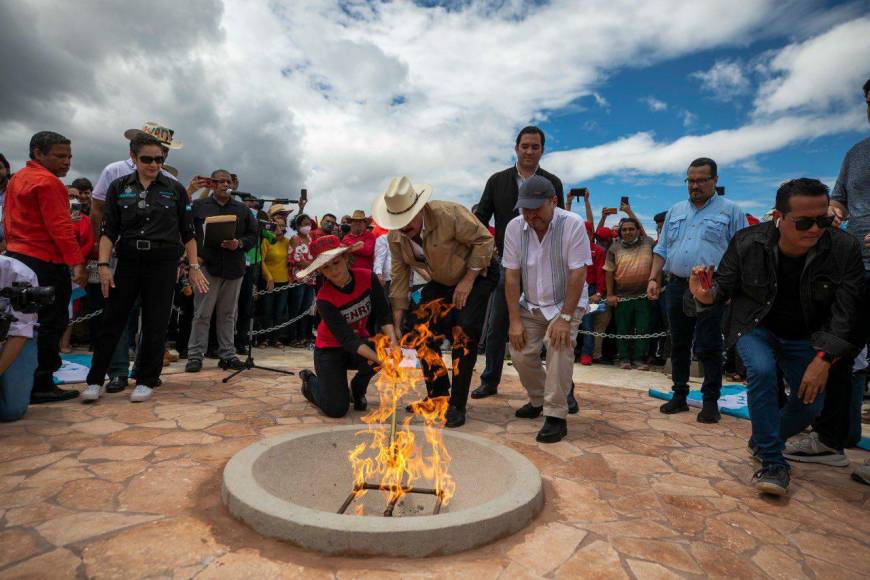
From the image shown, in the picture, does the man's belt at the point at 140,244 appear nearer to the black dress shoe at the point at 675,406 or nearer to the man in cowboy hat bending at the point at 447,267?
the man in cowboy hat bending at the point at 447,267

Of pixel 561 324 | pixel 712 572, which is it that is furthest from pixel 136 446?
pixel 712 572

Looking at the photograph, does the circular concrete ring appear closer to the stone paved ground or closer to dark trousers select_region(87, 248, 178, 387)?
the stone paved ground

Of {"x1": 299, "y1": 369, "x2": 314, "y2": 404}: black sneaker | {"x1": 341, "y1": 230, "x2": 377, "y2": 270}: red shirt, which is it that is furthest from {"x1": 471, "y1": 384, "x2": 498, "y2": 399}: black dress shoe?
{"x1": 341, "y1": 230, "x2": 377, "y2": 270}: red shirt

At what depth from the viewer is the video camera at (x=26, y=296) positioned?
3.71 meters

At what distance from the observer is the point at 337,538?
2.43 m

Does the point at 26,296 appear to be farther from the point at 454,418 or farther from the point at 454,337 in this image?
the point at 454,418

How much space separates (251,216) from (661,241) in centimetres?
514

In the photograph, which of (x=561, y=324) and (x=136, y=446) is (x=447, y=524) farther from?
(x=136, y=446)

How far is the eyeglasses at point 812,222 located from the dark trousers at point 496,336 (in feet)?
8.03

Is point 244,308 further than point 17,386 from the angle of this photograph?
Yes

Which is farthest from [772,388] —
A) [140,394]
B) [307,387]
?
[140,394]

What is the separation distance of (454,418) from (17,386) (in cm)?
367

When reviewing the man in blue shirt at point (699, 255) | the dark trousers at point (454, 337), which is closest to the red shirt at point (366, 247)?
the dark trousers at point (454, 337)

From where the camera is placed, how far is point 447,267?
4.60 metres
